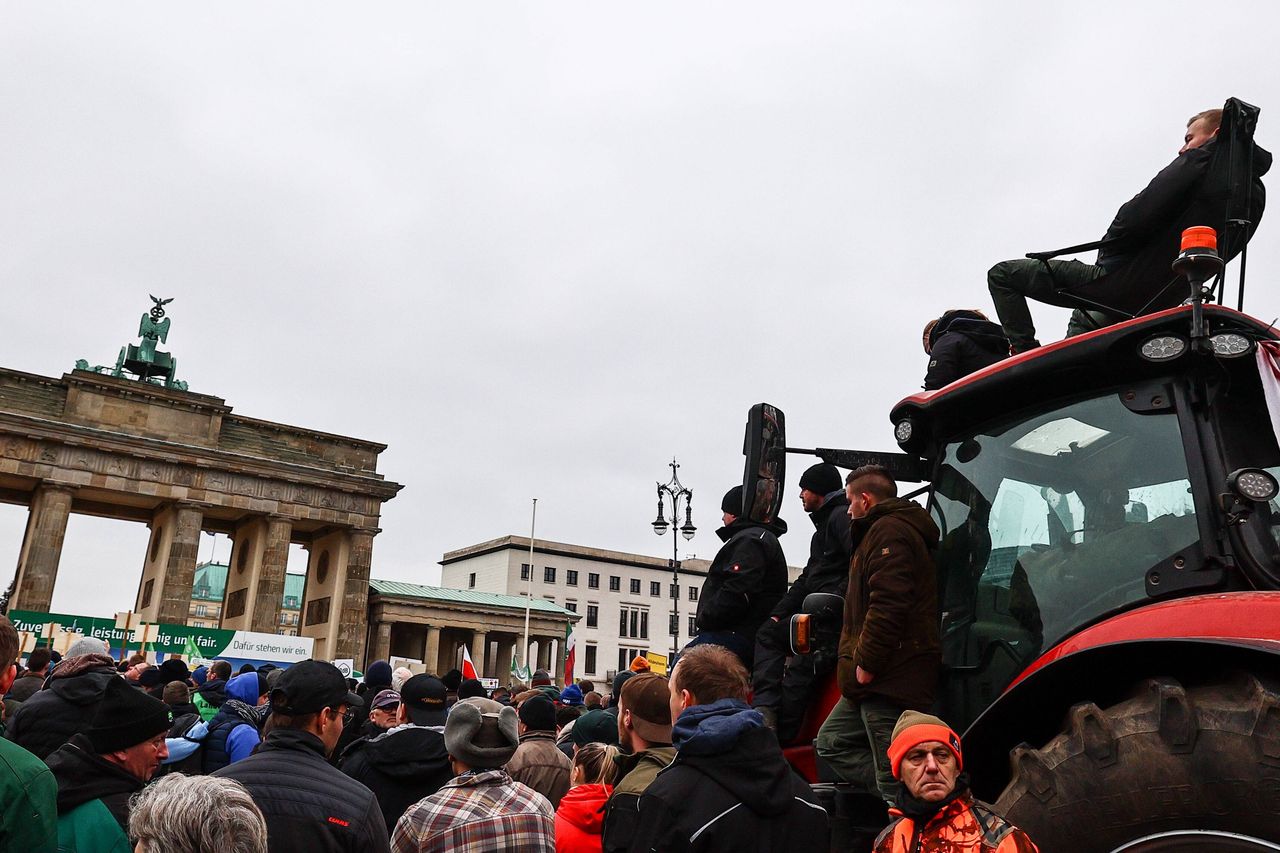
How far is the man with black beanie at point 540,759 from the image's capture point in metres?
5.54

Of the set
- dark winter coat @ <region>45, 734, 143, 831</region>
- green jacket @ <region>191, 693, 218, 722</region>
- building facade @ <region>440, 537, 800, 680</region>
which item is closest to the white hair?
dark winter coat @ <region>45, 734, 143, 831</region>

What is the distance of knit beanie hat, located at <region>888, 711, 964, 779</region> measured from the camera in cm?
310

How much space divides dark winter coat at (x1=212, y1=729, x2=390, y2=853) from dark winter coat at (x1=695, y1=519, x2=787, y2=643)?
2.62m

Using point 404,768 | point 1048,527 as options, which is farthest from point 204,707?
point 1048,527

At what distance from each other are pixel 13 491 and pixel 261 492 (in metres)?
11.6

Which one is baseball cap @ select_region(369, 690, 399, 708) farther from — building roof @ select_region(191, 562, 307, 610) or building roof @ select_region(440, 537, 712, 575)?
building roof @ select_region(191, 562, 307, 610)

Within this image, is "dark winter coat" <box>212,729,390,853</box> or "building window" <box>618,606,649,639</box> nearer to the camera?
"dark winter coat" <box>212,729,390,853</box>

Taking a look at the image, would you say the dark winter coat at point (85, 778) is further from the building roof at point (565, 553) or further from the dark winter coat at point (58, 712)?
the building roof at point (565, 553)

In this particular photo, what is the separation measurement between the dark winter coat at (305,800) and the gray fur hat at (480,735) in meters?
0.41

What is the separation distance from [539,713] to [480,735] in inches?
82.7

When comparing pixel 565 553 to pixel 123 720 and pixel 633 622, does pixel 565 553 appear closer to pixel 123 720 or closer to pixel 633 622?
pixel 633 622

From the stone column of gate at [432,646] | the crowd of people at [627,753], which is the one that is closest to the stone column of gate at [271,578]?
the stone column of gate at [432,646]

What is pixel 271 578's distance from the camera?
1893 inches

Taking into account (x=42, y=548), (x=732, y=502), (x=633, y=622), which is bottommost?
(x=732, y=502)
